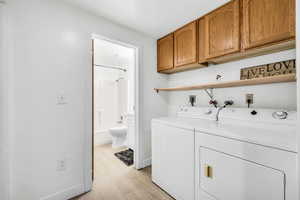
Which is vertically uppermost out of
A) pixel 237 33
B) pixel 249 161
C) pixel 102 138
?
pixel 237 33

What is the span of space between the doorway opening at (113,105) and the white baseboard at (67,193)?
0.66m

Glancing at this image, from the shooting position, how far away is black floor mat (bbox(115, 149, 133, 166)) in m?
2.37

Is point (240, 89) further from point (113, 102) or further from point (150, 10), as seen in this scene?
point (113, 102)

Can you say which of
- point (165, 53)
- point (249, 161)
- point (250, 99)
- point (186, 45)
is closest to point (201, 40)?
point (186, 45)

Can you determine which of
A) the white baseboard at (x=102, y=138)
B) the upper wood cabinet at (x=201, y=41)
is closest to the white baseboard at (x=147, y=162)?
the white baseboard at (x=102, y=138)

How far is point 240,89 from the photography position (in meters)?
1.61

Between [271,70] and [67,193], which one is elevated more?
[271,70]

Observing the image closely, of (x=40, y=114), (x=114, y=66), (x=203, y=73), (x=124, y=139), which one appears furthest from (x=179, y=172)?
(x=114, y=66)

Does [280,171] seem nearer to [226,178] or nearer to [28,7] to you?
[226,178]

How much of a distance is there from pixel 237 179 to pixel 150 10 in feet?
6.47

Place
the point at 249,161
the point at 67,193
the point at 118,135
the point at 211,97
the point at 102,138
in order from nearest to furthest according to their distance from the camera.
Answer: the point at 249,161 < the point at 67,193 < the point at 211,97 < the point at 118,135 < the point at 102,138

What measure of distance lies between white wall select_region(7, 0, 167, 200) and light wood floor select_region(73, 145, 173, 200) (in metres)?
0.25

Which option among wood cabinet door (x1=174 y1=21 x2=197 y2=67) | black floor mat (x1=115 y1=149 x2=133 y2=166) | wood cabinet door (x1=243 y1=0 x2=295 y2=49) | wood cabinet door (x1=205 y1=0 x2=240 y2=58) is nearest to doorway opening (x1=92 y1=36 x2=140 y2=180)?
black floor mat (x1=115 y1=149 x2=133 y2=166)

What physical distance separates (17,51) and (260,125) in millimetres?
2507
